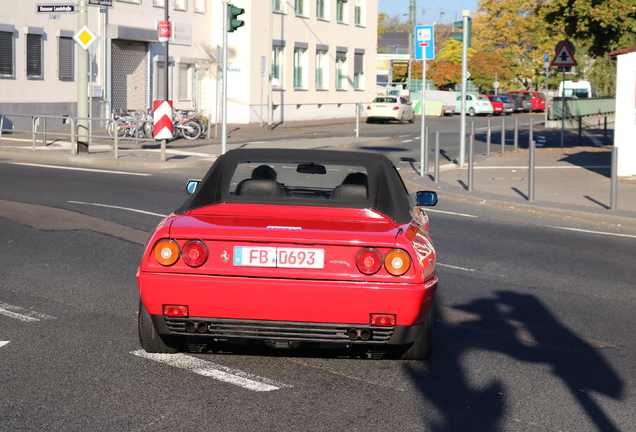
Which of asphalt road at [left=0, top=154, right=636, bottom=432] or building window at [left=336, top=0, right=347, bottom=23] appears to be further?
building window at [left=336, top=0, right=347, bottom=23]

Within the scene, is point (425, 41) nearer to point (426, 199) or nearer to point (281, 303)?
point (426, 199)

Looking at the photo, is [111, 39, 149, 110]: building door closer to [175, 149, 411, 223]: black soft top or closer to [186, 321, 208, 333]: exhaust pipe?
[175, 149, 411, 223]: black soft top

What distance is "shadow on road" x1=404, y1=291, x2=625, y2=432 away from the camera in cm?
488

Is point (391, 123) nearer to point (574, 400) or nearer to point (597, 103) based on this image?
point (597, 103)

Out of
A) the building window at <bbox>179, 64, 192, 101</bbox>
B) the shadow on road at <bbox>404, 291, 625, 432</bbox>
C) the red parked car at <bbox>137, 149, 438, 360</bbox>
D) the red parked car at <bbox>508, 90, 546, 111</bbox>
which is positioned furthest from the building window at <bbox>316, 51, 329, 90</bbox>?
the red parked car at <bbox>137, 149, 438, 360</bbox>

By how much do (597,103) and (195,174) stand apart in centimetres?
3309

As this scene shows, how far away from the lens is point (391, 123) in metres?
49.9

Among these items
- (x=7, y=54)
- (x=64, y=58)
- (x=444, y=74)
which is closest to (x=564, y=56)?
(x=64, y=58)

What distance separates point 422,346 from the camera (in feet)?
18.8

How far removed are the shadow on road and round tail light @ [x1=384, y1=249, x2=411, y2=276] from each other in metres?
0.67

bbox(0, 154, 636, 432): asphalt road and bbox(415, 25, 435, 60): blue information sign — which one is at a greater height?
bbox(415, 25, 435, 60): blue information sign

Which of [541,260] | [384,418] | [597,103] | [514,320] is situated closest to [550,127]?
[597,103]

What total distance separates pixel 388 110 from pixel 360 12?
10916 mm

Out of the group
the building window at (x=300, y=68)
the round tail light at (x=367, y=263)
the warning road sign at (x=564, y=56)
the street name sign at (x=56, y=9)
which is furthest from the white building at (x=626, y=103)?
the building window at (x=300, y=68)
